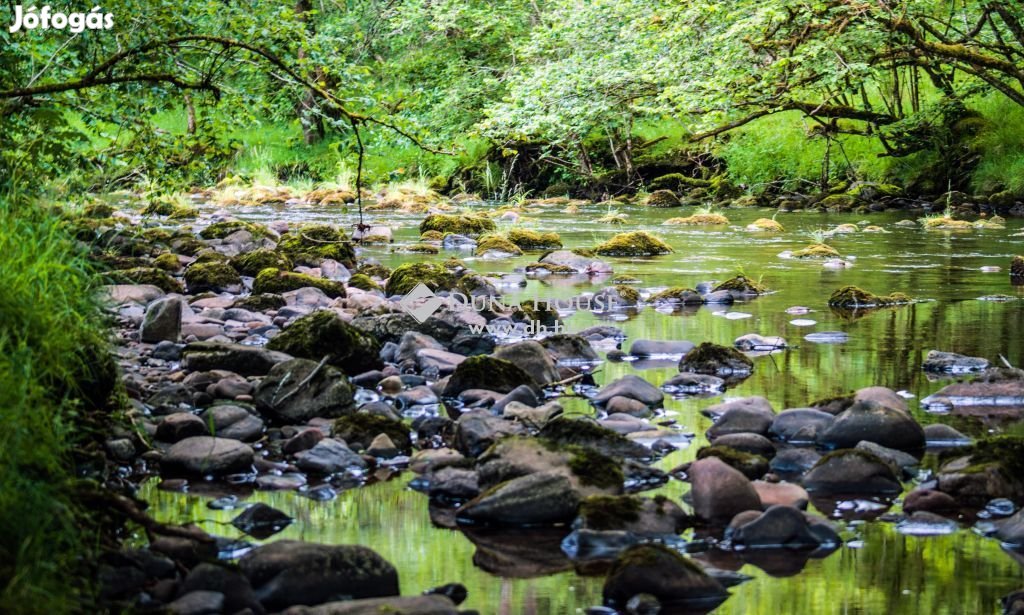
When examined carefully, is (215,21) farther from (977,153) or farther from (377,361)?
(977,153)

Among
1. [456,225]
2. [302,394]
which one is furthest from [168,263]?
[302,394]

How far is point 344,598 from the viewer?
3.25m

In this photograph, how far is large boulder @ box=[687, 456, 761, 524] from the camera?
13.3ft

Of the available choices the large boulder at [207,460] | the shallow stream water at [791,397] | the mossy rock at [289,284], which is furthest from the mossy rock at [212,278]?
the large boulder at [207,460]

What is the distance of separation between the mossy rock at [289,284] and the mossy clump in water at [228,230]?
4491 millimetres

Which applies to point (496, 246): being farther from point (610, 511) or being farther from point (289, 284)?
point (610, 511)

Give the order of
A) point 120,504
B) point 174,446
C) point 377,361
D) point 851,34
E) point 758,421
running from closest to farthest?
point 120,504 < point 174,446 < point 758,421 < point 377,361 < point 851,34

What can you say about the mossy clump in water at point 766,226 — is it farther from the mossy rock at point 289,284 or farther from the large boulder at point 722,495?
the large boulder at point 722,495

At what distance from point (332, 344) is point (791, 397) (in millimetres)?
2474

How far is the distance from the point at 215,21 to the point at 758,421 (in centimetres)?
374

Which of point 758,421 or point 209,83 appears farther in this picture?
point 209,83

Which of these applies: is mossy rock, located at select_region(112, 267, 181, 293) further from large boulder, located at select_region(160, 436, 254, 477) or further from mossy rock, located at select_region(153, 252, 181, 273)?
large boulder, located at select_region(160, 436, 254, 477)

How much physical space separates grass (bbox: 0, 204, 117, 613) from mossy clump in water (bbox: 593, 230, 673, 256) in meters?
8.76

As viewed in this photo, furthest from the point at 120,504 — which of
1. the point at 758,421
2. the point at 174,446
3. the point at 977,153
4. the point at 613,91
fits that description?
the point at 977,153
